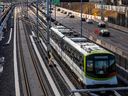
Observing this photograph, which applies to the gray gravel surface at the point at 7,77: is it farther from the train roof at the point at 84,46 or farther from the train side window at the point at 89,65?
the train side window at the point at 89,65

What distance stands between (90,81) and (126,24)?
5602cm

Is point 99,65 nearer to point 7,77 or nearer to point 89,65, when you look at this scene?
point 89,65

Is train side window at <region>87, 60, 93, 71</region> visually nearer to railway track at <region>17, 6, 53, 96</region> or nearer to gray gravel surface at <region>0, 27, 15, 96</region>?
railway track at <region>17, 6, 53, 96</region>

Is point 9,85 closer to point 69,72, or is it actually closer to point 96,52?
point 69,72

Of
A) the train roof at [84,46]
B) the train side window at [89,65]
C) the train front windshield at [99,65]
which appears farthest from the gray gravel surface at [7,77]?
the train front windshield at [99,65]

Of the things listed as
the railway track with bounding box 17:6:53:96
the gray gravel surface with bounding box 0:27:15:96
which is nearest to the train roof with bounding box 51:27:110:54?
the railway track with bounding box 17:6:53:96

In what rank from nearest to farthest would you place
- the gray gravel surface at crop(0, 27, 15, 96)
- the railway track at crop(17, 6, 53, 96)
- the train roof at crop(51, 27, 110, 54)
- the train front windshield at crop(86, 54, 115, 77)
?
the train front windshield at crop(86, 54, 115, 77), the train roof at crop(51, 27, 110, 54), the railway track at crop(17, 6, 53, 96), the gray gravel surface at crop(0, 27, 15, 96)

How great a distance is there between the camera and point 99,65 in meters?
27.6

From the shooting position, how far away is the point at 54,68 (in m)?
40.4

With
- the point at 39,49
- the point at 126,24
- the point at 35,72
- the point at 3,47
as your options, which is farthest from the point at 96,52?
the point at 126,24

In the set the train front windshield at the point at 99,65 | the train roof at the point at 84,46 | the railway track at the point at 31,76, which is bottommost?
the railway track at the point at 31,76

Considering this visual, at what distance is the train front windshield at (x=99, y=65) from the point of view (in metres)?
27.5

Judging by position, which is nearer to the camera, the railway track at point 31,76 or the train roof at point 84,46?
the train roof at point 84,46

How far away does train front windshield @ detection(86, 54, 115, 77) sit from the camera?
2752cm
